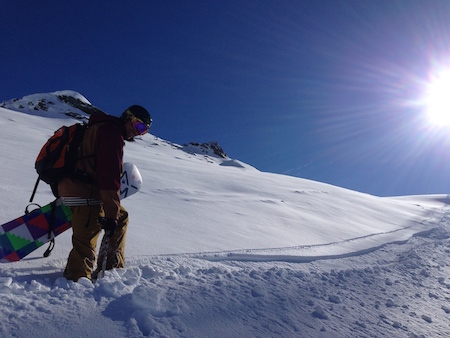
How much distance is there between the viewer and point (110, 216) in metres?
2.41

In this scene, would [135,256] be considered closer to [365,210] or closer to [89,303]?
[89,303]

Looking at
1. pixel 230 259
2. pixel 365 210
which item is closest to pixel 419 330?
pixel 230 259

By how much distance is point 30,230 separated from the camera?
268 centimetres

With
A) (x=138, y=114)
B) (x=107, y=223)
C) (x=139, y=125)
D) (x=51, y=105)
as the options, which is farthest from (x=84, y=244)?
(x=51, y=105)

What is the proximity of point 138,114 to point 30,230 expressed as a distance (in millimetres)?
1406

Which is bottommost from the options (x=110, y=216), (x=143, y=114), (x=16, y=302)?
(x=16, y=302)

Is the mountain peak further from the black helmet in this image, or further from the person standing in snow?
the person standing in snow

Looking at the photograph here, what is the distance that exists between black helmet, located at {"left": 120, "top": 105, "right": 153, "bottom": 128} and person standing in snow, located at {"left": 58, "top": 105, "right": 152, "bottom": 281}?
0.04 ft

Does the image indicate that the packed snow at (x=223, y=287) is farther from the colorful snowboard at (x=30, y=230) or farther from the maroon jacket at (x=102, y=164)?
the maroon jacket at (x=102, y=164)

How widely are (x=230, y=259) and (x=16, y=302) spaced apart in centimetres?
221

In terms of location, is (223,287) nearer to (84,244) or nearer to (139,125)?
(84,244)

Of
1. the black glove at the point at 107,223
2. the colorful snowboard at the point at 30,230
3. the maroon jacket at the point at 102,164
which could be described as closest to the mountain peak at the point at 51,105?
the colorful snowboard at the point at 30,230

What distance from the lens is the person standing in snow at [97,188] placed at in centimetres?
240

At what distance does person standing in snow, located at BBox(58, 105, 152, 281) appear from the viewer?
240 cm
